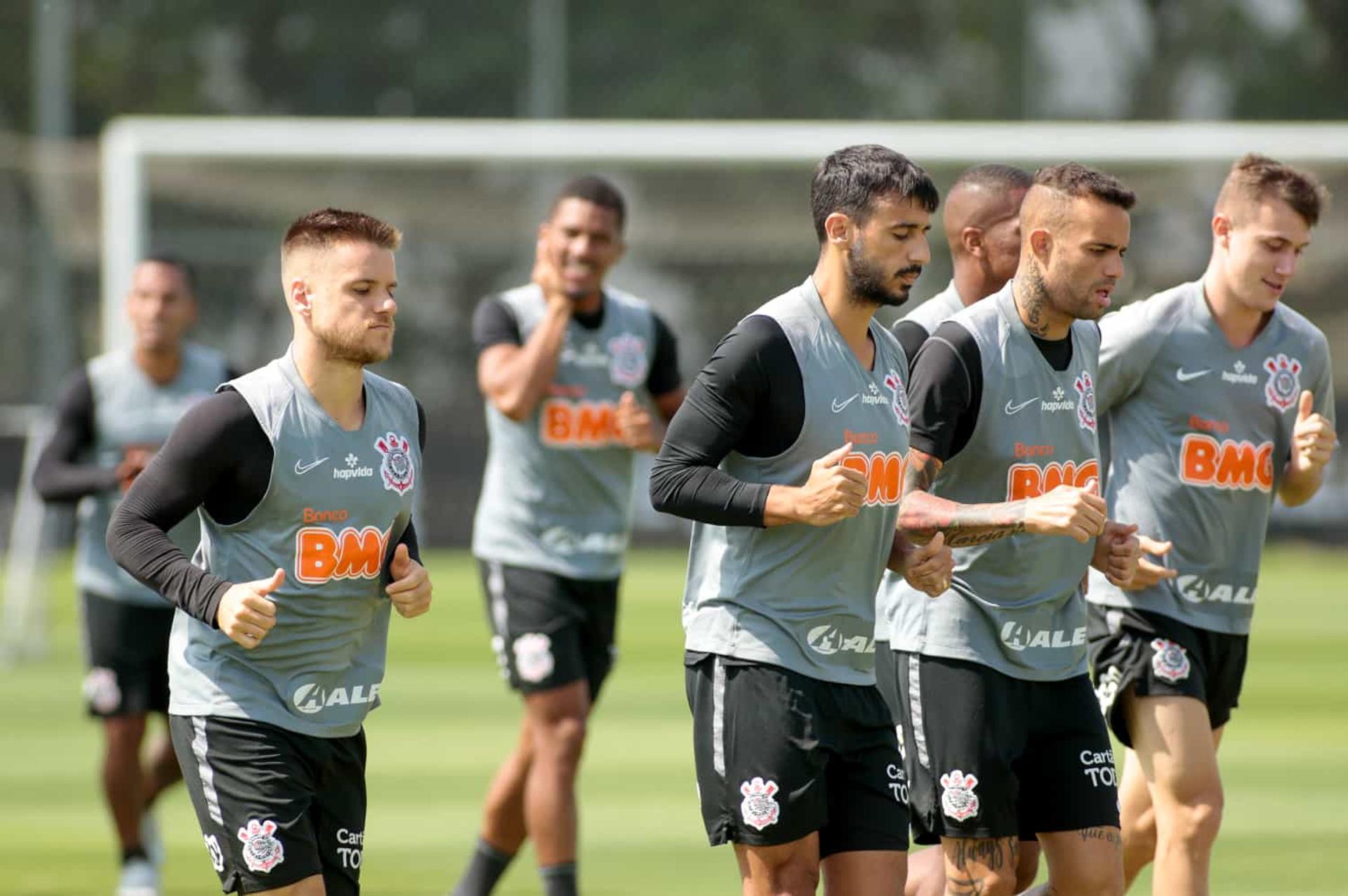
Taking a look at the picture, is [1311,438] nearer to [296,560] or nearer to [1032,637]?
[1032,637]

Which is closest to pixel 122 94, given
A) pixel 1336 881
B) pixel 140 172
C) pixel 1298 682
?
pixel 140 172

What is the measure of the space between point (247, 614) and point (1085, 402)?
2.52m

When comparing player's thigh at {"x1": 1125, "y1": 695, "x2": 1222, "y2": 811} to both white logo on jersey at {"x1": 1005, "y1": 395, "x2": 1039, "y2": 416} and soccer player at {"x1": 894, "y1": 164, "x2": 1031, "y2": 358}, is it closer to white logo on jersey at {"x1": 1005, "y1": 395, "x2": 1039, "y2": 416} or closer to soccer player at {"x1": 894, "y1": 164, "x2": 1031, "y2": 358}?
white logo on jersey at {"x1": 1005, "y1": 395, "x2": 1039, "y2": 416}

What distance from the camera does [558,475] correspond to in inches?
328

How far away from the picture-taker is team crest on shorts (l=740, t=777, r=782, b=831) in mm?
5324

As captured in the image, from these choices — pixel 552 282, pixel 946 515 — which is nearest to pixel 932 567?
pixel 946 515

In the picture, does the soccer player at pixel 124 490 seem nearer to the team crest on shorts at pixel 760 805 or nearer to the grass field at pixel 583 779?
the grass field at pixel 583 779

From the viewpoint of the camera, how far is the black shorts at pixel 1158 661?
652cm

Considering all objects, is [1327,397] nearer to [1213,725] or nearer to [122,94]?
[1213,725]

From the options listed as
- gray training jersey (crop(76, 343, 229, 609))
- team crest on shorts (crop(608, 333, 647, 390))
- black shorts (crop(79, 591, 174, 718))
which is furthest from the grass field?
team crest on shorts (crop(608, 333, 647, 390))

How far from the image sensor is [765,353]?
17.6 ft

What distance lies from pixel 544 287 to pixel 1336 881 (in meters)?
4.00

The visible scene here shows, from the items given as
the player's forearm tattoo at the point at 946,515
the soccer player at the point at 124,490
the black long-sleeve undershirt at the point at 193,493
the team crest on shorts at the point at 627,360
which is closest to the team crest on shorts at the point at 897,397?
the player's forearm tattoo at the point at 946,515

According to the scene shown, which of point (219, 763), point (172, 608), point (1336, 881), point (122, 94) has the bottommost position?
point (1336, 881)
